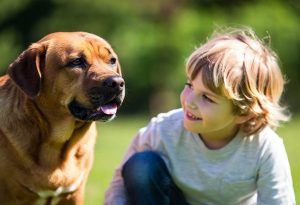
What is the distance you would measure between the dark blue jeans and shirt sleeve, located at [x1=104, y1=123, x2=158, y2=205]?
3.0 inches

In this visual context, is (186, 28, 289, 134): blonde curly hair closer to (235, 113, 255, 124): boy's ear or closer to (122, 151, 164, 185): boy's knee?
(235, 113, 255, 124): boy's ear

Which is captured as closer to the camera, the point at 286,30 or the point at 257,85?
the point at 257,85

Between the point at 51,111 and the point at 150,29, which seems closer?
the point at 51,111

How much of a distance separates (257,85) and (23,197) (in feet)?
4.46

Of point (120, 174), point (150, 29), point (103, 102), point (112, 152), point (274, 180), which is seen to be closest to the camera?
point (274, 180)

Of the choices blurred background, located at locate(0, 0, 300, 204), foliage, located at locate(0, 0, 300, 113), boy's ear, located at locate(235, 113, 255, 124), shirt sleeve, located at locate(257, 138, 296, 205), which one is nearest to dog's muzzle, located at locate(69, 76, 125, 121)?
boy's ear, located at locate(235, 113, 255, 124)

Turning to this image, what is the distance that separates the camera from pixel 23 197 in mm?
4078

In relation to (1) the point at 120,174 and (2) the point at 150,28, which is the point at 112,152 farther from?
(2) the point at 150,28

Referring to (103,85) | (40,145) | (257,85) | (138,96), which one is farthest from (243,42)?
(138,96)

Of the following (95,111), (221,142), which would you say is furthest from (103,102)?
(221,142)

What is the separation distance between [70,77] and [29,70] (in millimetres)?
221

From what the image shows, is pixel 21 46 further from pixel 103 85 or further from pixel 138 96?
pixel 103 85

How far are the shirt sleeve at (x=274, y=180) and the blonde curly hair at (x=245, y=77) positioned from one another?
163 millimetres

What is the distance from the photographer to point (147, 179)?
4.13 metres
